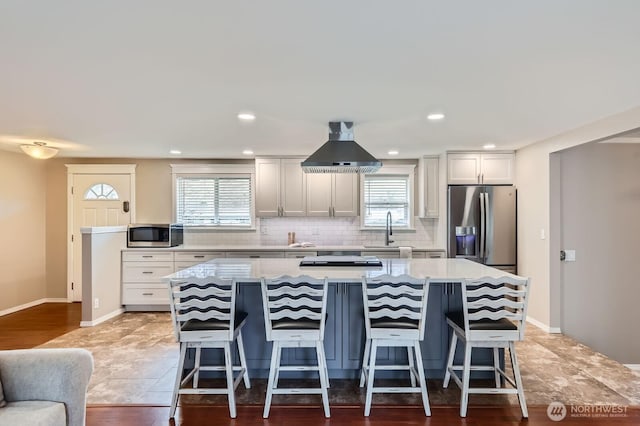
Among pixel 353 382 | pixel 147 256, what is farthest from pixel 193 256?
pixel 353 382

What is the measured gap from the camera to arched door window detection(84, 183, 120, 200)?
6023 millimetres

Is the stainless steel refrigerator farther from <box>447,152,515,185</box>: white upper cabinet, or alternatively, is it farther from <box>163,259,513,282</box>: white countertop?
<box>163,259,513,282</box>: white countertop

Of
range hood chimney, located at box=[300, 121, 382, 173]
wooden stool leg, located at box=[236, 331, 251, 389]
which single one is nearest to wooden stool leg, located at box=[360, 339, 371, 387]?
wooden stool leg, located at box=[236, 331, 251, 389]

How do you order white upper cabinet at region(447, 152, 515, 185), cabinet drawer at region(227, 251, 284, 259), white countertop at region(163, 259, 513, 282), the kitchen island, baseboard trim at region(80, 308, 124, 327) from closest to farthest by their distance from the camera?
white countertop at region(163, 259, 513, 282), the kitchen island, baseboard trim at region(80, 308, 124, 327), white upper cabinet at region(447, 152, 515, 185), cabinet drawer at region(227, 251, 284, 259)

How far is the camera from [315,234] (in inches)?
238

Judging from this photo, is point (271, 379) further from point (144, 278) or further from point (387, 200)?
point (387, 200)

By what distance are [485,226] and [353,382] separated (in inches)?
122

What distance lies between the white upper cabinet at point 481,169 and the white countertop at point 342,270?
79.3 inches

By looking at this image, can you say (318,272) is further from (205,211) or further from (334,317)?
(205,211)

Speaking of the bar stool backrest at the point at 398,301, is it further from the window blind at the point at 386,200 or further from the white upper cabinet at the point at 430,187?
the window blind at the point at 386,200

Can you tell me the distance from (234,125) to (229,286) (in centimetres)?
187

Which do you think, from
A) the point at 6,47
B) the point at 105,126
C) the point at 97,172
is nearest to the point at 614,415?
the point at 6,47

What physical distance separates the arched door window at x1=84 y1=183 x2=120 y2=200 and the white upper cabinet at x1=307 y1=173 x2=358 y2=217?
3.18 metres

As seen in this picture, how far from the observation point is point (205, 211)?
6.09m
